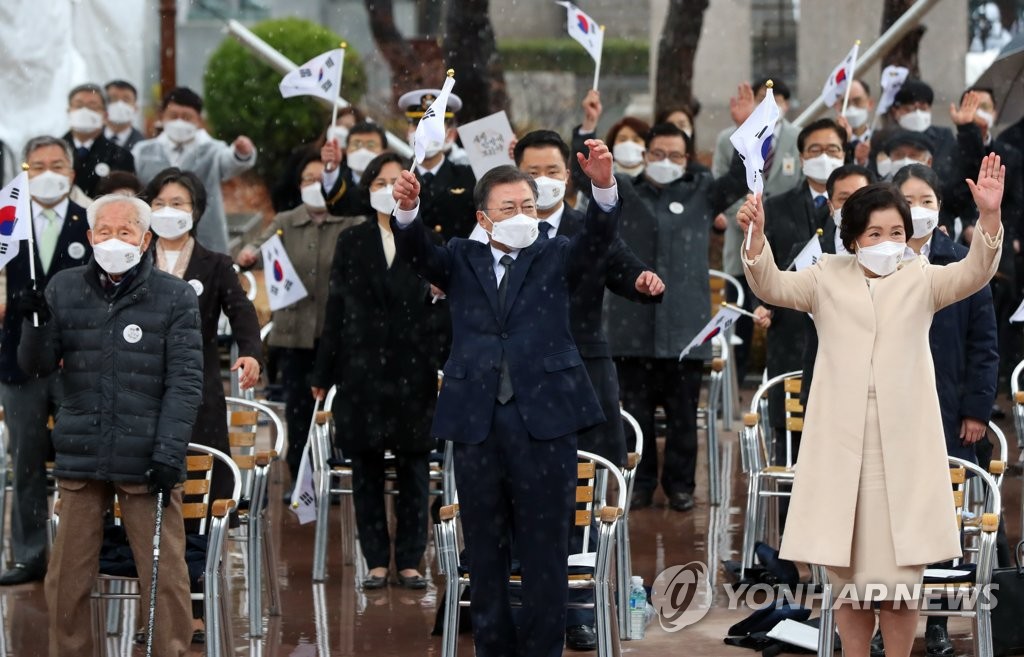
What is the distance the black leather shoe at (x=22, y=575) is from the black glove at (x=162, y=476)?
7.99 feet

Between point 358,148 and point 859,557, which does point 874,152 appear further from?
point 859,557

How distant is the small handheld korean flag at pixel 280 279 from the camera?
450 inches

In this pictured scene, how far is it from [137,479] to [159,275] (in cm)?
86

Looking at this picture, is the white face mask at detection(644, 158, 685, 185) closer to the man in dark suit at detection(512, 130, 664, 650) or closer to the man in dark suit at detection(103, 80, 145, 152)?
the man in dark suit at detection(512, 130, 664, 650)

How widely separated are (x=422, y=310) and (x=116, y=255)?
2.16 meters

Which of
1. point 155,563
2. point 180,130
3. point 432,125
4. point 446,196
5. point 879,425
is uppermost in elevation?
point 180,130

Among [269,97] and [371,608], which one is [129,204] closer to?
[371,608]

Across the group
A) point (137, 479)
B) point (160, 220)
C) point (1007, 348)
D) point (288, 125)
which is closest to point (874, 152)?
point (1007, 348)

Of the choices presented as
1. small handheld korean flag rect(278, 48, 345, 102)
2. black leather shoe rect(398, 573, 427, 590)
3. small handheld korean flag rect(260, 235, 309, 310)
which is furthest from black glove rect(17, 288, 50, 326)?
small handheld korean flag rect(278, 48, 345, 102)

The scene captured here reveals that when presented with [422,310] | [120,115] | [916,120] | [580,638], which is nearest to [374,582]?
[422,310]

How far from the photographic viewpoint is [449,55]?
1811cm

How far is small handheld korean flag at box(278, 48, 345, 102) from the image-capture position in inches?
509

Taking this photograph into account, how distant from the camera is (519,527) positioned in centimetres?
749

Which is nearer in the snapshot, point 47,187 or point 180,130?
point 47,187
